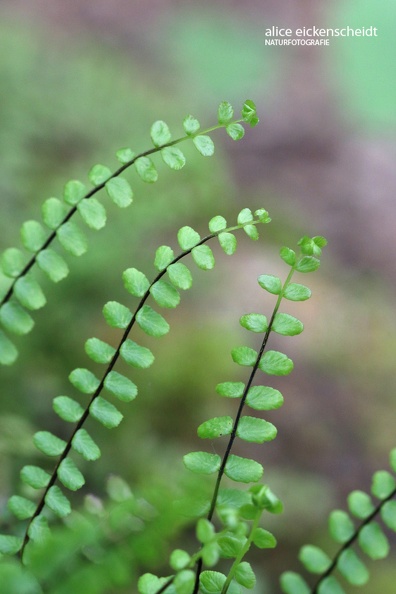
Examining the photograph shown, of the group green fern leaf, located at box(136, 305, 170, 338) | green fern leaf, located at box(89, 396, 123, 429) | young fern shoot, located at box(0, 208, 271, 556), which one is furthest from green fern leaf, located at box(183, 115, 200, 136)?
green fern leaf, located at box(89, 396, 123, 429)

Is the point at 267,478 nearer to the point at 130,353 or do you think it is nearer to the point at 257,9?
the point at 130,353

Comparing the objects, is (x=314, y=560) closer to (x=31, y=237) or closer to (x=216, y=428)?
(x=216, y=428)

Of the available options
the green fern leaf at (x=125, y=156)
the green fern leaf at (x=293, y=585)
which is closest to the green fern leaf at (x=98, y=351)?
the green fern leaf at (x=125, y=156)

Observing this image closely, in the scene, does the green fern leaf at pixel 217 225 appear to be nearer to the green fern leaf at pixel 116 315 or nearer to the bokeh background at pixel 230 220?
the green fern leaf at pixel 116 315

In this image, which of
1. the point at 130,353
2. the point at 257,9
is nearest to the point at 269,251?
the point at 130,353

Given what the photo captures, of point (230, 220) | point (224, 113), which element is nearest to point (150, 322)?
point (224, 113)

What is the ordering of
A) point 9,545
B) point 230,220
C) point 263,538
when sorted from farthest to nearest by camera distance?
point 230,220 → point 9,545 → point 263,538

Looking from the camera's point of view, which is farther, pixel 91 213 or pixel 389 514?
pixel 91 213
